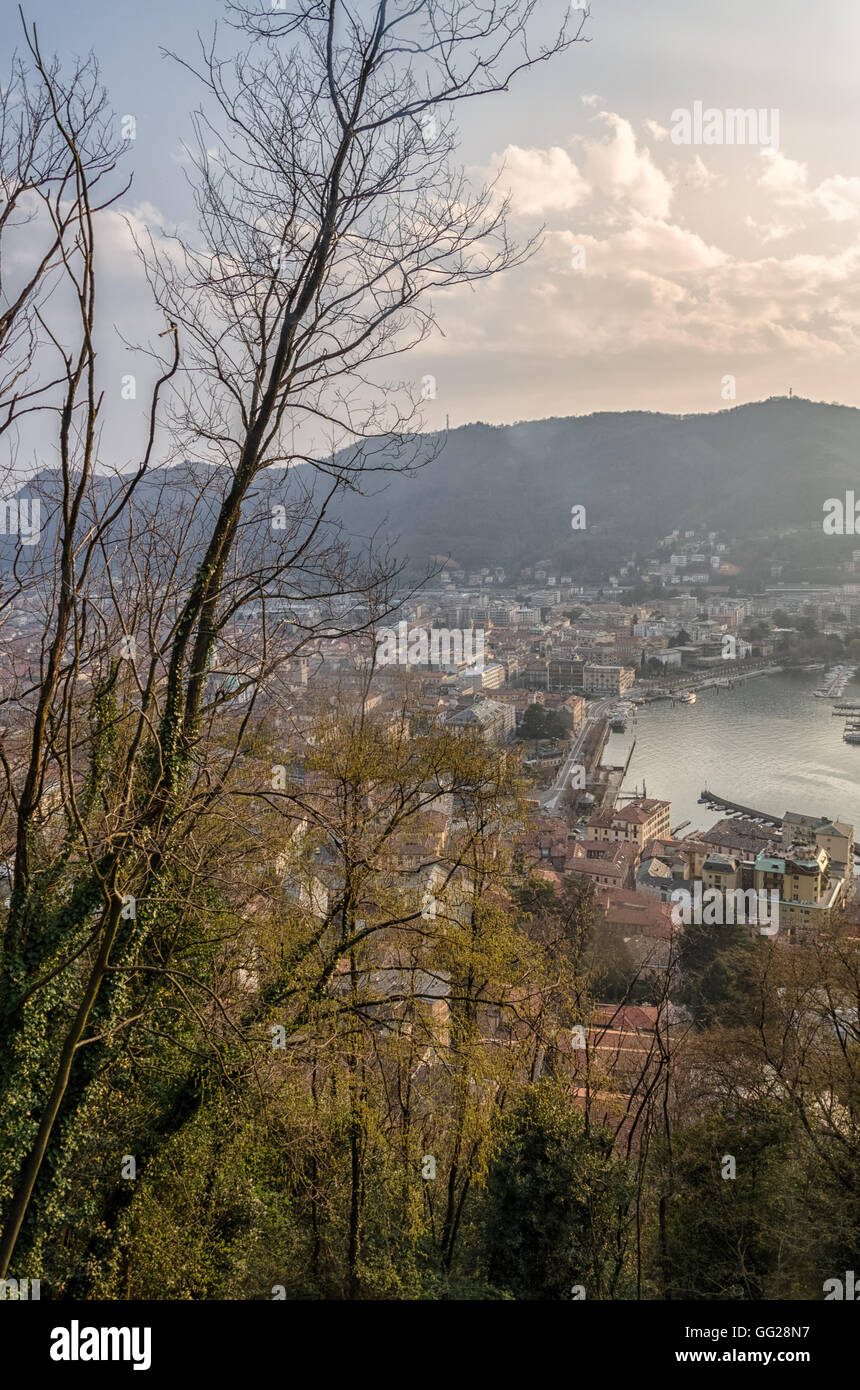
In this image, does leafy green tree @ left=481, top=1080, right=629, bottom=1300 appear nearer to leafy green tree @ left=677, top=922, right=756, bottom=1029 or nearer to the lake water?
leafy green tree @ left=677, top=922, right=756, bottom=1029

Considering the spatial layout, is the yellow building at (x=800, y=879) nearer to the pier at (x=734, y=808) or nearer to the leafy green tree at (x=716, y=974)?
the leafy green tree at (x=716, y=974)

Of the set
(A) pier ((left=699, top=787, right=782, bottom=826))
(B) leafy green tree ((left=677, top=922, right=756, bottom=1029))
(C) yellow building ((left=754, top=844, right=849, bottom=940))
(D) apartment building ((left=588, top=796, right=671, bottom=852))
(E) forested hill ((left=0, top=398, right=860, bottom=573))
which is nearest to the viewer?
(B) leafy green tree ((left=677, top=922, right=756, bottom=1029))

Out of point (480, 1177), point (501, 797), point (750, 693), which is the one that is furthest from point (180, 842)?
point (750, 693)

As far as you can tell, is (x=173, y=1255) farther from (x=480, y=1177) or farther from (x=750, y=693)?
(x=750, y=693)

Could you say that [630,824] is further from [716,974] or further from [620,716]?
[620,716]

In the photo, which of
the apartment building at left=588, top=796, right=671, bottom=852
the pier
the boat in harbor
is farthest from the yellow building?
the boat in harbor

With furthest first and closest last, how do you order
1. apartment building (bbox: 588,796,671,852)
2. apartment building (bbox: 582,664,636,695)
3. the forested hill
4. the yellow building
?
the forested hill
apartment building (bbox: 582,664,636,695)
apartment building (bbox: 588,796,671,852)
the yellow building

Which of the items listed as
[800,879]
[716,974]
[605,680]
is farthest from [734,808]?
[716,974]
